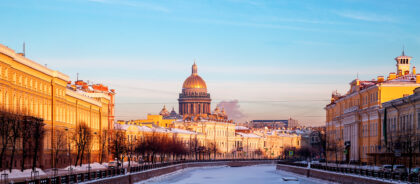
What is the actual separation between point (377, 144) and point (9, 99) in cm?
4035

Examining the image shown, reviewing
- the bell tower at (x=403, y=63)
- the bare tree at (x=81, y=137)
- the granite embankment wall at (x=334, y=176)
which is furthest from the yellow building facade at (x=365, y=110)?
the bare tree at (x=81, y=137)

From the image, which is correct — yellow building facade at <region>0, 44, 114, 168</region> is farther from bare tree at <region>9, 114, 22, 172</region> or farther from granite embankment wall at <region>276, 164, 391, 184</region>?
granite embankment wall at <region>276, 164, 391, 184</region>

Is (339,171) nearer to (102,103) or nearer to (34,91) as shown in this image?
(34,91)

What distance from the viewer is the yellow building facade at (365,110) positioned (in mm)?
84312

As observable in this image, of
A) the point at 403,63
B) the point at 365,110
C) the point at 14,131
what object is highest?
the point at 403,63

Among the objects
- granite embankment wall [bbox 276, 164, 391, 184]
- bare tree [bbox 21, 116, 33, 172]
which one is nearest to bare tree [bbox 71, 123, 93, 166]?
bare tree [bbox 21, 116, 33, 172]

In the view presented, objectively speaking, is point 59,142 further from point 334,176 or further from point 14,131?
point 334,176

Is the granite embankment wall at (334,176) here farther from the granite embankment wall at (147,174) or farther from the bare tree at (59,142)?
the bare tree at (59,142)

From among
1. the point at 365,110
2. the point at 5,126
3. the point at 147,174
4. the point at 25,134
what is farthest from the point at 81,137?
the point at 365,110

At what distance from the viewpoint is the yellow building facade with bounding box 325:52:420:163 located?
84312mm

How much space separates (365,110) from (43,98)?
3705 cm

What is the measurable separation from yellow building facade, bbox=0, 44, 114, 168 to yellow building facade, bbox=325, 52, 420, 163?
105 ft

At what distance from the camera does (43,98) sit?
7412 centimetres

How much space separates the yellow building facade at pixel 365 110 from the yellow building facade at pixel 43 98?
3213cm
